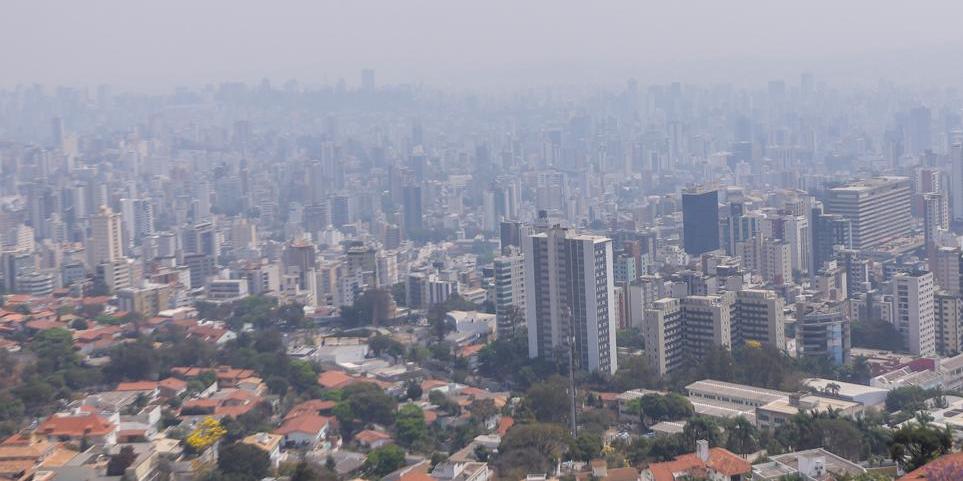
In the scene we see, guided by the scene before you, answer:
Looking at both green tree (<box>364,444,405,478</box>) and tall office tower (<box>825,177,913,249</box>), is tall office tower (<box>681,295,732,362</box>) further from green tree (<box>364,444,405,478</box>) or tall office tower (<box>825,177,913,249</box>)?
tall office tower (<box>825,177,913,249</box>)

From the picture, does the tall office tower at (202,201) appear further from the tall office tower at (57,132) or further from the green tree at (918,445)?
the green tree at (918,445)

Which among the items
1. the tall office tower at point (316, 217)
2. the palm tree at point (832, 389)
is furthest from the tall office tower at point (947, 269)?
the tall office tower at point (316, 217)

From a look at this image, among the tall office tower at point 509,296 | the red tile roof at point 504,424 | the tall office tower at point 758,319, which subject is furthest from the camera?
the tall office tower at point 509,296

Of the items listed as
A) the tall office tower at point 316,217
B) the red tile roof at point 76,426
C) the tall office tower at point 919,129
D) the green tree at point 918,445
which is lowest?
the red tile roof at point 76,426

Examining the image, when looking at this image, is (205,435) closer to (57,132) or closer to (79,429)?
(79,429)

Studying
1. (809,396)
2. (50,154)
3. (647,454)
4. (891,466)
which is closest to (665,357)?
(809,396)

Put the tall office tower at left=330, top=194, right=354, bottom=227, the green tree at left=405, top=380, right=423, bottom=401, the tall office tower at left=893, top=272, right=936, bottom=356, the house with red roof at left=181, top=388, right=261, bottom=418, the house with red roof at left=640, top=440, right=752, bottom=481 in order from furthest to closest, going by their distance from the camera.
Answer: the tall office tower at left=330, top=194, right=354, bottom=227
the tall office tower at left=893, top=272, right=936, bottom=356
the green tree at left=405, top=380, right=423, bottom=401
the house with red roof at left=181, top=388, right=261, bottom=418
the house with red roof at left=640, top=440, right=752, bottom=481

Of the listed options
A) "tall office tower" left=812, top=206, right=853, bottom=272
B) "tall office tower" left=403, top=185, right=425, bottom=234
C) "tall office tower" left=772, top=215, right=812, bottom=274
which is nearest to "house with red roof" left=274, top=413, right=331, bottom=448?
"tall office tower" left=772, top=215, right=812, bottom=274
